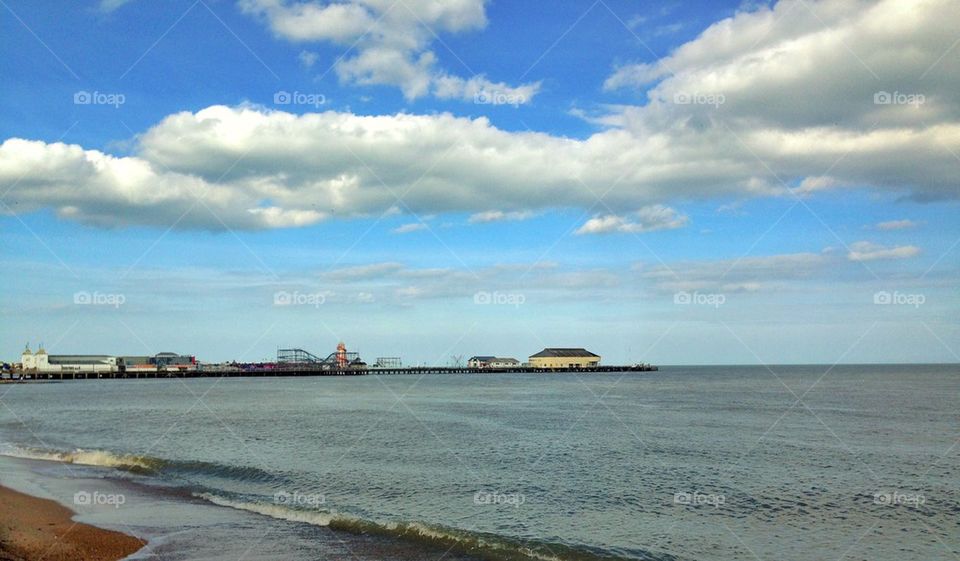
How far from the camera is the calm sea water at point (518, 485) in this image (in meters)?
20.3

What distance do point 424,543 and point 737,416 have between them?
159 feet

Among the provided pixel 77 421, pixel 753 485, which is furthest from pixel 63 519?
pixel 77 421

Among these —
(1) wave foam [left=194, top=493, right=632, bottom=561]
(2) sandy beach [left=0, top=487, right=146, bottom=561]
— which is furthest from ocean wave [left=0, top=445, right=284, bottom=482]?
(2) sandy beach [left=0, top=487, right=146, bottom=561]

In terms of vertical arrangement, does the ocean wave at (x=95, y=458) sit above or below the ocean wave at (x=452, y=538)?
above

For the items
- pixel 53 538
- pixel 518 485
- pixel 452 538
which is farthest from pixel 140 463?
pixel 452 538

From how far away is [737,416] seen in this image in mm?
61750

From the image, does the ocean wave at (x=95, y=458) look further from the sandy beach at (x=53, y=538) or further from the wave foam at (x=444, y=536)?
the wave foam at (x=444, y=536)

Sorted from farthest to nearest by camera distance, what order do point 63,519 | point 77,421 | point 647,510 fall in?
point 77,421 < point 647,510 < point 63,519

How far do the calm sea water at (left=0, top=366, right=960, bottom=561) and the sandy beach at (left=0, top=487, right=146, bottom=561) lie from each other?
0.95 meters

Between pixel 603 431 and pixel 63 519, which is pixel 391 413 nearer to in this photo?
pixel 603 431

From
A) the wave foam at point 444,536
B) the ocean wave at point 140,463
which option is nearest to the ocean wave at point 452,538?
the wave foam at point 444,536

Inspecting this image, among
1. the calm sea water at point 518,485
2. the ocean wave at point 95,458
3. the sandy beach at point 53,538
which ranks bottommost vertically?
the calm sea water at point 518,485

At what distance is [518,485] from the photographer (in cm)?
2902

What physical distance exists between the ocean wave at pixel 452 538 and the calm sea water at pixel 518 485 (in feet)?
0.27
